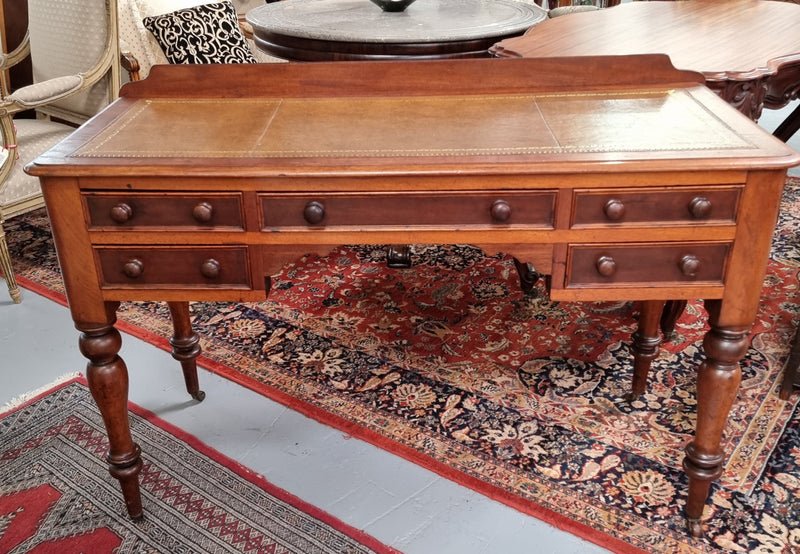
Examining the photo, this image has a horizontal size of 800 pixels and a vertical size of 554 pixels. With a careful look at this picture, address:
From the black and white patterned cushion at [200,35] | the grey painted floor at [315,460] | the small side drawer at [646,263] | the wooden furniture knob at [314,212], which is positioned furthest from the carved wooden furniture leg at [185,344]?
the black and white patterned cushion at [200,35]

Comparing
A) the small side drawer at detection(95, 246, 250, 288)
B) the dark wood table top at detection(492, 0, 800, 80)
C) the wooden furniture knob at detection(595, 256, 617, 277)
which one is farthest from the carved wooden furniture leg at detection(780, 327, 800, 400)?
the small side drawer at detection(95, 246, 250, 288)

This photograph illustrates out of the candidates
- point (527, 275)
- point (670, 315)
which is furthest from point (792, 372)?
point (527, 275)

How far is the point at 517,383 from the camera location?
2506 mm

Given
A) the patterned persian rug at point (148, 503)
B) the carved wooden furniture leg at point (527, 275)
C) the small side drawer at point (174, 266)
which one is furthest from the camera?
the carved wooden furniture leg at point (527, 275)

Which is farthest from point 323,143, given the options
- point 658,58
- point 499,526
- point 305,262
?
point 305,262

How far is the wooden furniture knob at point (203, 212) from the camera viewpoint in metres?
1.55

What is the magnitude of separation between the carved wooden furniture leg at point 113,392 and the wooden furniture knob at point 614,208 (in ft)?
3.89

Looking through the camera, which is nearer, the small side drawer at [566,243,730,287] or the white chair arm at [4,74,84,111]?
the small side drawer at [566,243,730,287]

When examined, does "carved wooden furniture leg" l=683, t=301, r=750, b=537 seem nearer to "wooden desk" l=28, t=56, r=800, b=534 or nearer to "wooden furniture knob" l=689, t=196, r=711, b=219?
"wooden desk" l=28, t=56, r=800, b=534

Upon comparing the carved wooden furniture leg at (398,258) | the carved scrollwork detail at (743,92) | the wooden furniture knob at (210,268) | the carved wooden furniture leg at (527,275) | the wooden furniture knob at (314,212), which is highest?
the carved scrollwork detail at (743,92)

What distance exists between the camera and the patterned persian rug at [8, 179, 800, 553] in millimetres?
1985

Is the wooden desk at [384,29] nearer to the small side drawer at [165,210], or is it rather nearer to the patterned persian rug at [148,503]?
the small side drawer at [165,210]

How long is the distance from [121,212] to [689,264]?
1270 mm

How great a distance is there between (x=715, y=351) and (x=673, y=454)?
628mm
